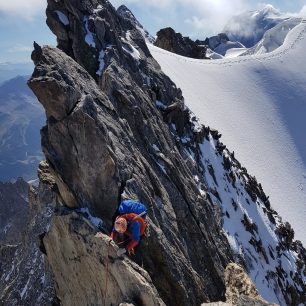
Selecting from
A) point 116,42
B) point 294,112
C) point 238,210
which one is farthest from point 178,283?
point 294,112

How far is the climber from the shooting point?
51.8 ft

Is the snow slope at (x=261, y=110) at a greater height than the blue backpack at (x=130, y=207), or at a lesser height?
lesser

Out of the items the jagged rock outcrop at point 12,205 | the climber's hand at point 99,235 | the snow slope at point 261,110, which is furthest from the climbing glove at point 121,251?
the jagged rock outcrop at point 12,205

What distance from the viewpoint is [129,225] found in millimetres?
16312

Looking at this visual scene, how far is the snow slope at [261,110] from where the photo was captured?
51.6 m

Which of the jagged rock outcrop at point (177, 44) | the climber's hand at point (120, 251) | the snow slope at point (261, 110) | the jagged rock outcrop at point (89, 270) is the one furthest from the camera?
the jagged rock outcrop at point (177, 44)

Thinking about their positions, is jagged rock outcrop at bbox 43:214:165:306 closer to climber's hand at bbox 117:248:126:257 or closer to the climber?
climber's hand at bbox 117:248:126:257

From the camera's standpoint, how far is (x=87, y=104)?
17.9m

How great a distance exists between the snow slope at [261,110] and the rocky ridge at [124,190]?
9.80 metres

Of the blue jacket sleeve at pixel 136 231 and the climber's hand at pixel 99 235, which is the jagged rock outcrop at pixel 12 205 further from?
the climber's hand at pixel 99 235

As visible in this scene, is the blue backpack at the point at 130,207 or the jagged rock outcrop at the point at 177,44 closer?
the blue backpack at the point at 130,207

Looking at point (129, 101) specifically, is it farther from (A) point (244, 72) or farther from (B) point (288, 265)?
(A) point (244, 72)

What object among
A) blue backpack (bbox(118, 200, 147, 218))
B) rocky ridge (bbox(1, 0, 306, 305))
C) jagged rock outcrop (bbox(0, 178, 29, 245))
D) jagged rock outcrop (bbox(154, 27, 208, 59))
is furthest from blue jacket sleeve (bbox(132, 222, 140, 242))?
jagged rock outcrop (bbox(0, 178, 29, 245))

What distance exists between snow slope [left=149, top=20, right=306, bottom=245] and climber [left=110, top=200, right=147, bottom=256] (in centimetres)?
3361
